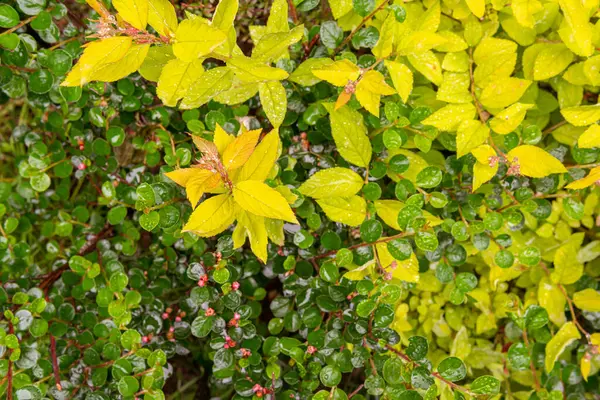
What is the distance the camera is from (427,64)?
121 cm

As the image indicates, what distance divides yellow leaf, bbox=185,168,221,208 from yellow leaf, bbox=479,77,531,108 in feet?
2.24

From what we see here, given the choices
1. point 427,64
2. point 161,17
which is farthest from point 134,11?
point 427,64

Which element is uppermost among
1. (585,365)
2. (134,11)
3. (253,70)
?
(134,11)

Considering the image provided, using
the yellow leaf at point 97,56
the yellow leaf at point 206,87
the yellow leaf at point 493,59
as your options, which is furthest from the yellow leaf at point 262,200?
the yellow leaf at point 493,59

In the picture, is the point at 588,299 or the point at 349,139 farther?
the point at 588,299

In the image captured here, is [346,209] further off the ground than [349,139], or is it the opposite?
[349,139]

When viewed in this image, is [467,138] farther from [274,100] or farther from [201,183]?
[201,183]

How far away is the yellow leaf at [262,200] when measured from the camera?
90cm

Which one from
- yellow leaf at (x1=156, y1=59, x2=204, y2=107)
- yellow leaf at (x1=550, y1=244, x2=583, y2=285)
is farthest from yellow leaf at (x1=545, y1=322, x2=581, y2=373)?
yellow leaf at (x1=156, y1=59, x2=204, y2=107)

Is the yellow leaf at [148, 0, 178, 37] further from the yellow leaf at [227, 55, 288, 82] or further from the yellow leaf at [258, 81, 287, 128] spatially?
the yellow leaf at [258, 81, 287, 128]

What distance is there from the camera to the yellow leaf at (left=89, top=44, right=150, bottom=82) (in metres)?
0.89

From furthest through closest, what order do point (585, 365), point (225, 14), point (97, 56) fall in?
point (585, 365), point (225, 14), point (97, 56)

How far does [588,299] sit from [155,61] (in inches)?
47.9

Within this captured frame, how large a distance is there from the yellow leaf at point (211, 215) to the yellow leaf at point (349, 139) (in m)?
0.34
